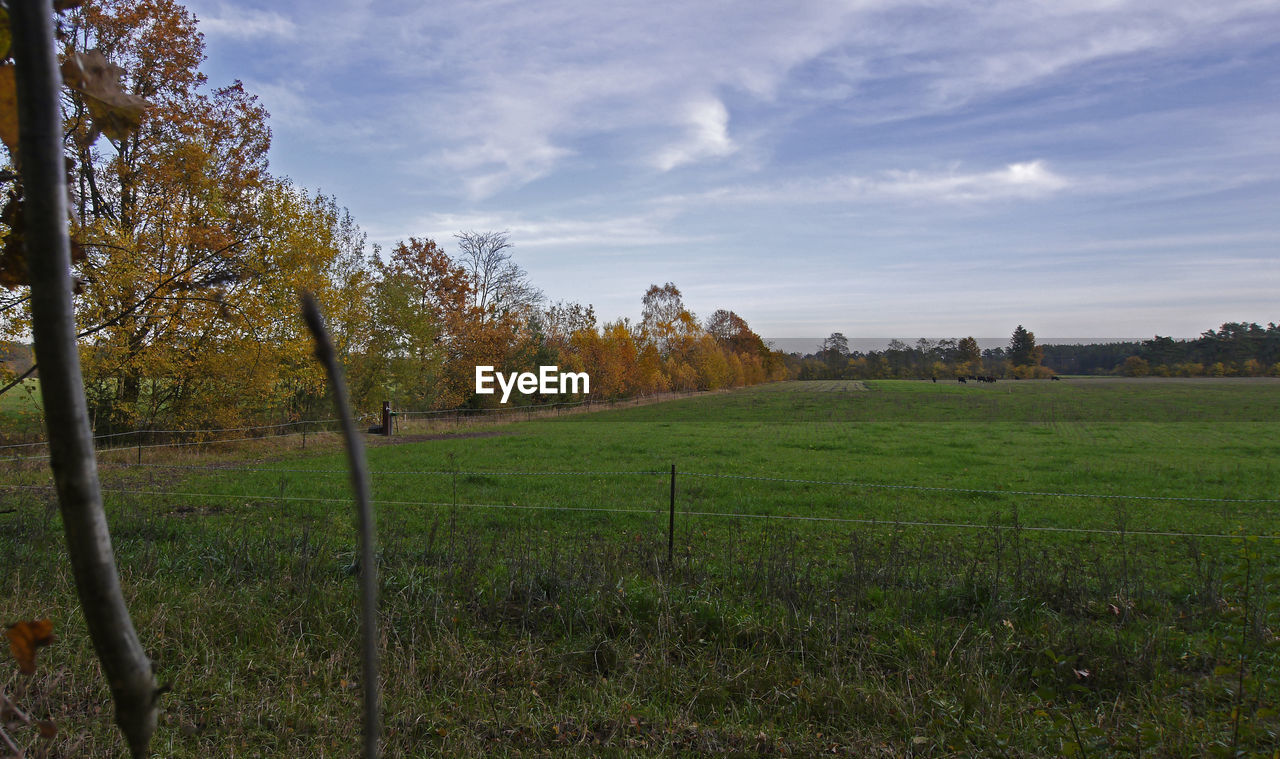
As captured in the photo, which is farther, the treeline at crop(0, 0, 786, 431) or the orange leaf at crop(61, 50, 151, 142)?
the treeline at crop(0, 0, 786, 431)

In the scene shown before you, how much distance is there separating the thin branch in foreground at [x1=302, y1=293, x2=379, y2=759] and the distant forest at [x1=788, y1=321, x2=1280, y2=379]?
123347 mm

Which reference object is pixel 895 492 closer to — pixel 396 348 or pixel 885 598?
pixel 885 598

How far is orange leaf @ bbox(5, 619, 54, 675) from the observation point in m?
0.68

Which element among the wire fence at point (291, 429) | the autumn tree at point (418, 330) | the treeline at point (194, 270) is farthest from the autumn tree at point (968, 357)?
the treeline at point (194, 270)

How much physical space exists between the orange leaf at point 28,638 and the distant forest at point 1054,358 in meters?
123

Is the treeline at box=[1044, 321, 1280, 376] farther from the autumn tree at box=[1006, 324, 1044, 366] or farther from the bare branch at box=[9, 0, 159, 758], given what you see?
the bare branch at box=[9, 0, 159, 758]

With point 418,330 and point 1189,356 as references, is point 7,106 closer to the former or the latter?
point 418,330

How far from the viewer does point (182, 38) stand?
63.3ft

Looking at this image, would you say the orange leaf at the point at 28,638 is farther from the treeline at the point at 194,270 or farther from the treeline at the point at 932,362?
the treeline at the point at 932,362

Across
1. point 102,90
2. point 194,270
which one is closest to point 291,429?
point 194,270

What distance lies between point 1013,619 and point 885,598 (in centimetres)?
94

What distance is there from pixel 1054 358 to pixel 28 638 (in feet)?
478

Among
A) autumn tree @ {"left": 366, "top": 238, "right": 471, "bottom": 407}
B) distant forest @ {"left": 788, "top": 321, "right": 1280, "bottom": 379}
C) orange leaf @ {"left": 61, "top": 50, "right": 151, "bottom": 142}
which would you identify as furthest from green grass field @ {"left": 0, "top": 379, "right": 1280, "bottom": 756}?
distant forest @ {"left": 788, "top": 321, "right": 1280, "bottom": 379}

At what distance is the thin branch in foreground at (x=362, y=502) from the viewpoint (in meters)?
0.31
